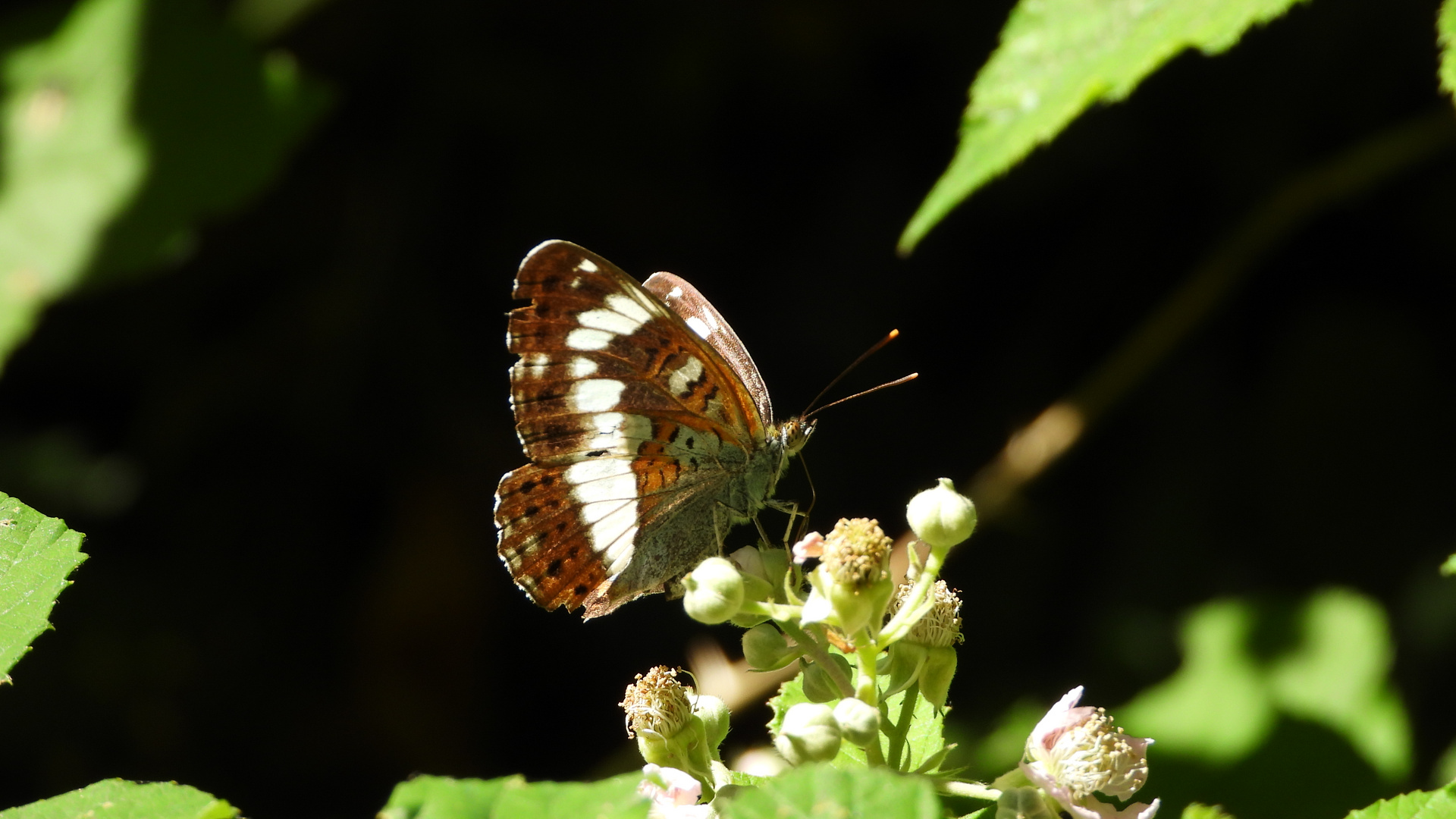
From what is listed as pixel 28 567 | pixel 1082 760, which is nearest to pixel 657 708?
pixel 1082 760

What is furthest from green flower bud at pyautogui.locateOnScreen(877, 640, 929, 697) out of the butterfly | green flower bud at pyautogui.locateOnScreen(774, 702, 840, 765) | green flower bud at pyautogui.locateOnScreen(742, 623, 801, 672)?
the butterfly

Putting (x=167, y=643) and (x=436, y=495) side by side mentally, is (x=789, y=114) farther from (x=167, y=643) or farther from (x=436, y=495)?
(x=167, y=643)

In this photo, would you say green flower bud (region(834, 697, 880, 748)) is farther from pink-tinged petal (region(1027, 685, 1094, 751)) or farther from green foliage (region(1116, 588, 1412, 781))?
green foliage (region(1116, 588, 1412, 781))

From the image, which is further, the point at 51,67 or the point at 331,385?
the point at 331,385

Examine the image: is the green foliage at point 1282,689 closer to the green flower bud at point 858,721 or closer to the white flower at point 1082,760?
the white flower at point 1082,760

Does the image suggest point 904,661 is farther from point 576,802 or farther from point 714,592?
point 576,802

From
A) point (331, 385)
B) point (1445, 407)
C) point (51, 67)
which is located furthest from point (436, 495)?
point (1445, 407)

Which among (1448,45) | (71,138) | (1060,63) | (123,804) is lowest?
(123,804)
